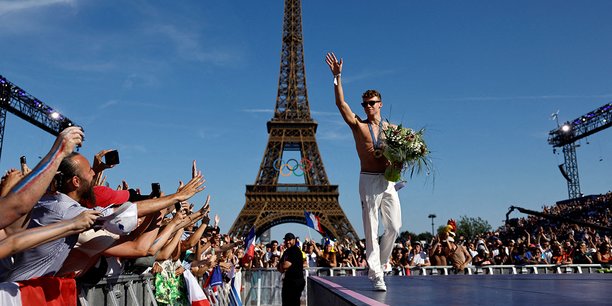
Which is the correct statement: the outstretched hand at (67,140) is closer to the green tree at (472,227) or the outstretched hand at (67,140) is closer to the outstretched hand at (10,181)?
the outstretched hand at (10,181)

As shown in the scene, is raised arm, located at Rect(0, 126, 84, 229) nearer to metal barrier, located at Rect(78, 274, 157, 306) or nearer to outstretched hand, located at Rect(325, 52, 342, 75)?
metal barrier, located at Rect(78, 274, 157, 306)

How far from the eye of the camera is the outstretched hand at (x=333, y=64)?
5824 millimetres

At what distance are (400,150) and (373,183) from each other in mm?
512

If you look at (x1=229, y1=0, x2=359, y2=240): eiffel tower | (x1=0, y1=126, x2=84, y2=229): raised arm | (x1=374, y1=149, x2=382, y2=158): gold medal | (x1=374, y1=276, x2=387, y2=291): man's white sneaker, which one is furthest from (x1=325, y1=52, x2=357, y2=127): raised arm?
(x1=229, y1=0, x2=359, y2=240): eiffel tower

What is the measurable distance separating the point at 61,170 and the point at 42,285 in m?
0.64

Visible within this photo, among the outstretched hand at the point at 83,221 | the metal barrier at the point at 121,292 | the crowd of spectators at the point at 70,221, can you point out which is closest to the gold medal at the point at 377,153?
the crowd of spectators at the point at 70,221

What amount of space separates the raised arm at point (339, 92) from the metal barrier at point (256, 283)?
2.88m

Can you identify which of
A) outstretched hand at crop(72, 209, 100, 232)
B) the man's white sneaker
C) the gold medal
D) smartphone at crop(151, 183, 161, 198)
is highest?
the gold medal

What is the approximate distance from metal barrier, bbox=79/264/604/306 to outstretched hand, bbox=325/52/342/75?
3149mm

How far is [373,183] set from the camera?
5656 millimetres

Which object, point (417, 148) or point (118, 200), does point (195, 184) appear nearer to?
point (118, 200)

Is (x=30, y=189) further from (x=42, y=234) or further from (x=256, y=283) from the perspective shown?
(x=256, y=283)

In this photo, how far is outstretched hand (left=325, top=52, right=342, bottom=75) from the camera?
5.82 m

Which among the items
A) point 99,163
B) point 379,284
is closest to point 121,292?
point 99,163
